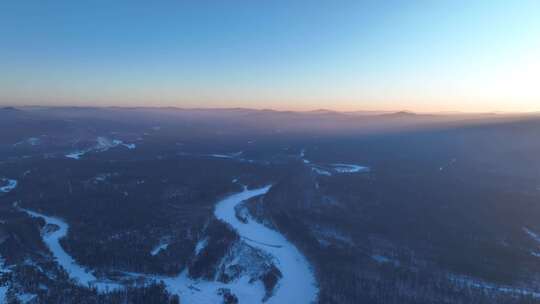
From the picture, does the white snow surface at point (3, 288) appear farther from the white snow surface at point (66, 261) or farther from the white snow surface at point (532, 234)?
the white snow surface at point (532, 234)

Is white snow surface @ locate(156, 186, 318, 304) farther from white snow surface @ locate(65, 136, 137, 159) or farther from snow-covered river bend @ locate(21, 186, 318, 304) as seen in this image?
white snow surface @ locate(65, 136, 137, 159)

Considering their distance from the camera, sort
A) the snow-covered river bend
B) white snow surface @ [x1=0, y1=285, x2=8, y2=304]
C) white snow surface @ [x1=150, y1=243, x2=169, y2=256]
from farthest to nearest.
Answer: white snow surface @ [x1=150, y1=243, x2=169, y2=256], the snow-covered river bend, white snow surface @ [x1=0, y1=285, x2=8, y2=304]

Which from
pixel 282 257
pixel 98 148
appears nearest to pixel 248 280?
pixel 282 257

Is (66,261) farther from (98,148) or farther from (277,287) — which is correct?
(98,148)

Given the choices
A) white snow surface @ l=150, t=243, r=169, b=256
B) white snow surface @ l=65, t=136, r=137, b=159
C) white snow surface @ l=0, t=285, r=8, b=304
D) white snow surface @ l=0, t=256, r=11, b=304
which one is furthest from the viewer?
white snow surface @ l=65, t=136, r=137, b=159

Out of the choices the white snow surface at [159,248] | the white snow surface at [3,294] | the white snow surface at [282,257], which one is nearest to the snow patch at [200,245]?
the white snow surface at [159,248]

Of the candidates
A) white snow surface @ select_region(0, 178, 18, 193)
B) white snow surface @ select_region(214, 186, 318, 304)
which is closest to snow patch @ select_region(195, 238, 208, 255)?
white snow surface @ select_region(214, 186, 318, 304)
